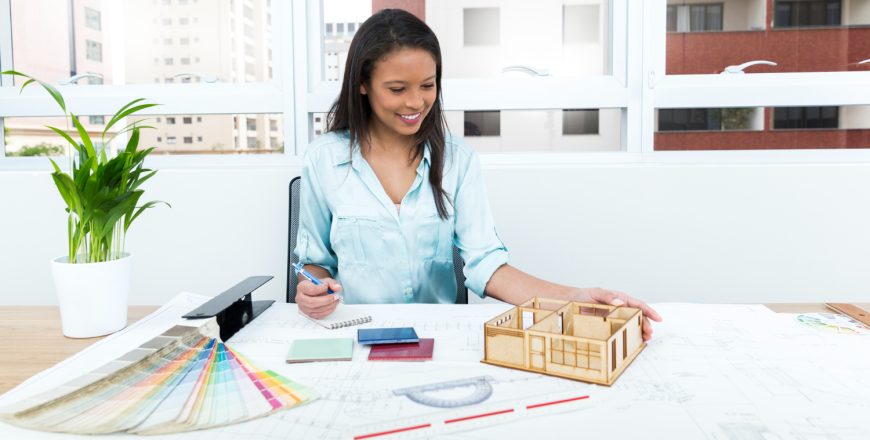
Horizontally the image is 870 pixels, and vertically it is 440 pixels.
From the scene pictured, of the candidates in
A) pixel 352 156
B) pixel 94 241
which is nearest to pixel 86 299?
pixel 94 241

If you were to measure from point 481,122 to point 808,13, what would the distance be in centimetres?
119

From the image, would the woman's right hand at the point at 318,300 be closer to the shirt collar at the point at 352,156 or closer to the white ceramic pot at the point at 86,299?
the white ceramic pot at the point at 86,299

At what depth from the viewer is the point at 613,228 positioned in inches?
72.8

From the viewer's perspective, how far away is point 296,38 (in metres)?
1.96

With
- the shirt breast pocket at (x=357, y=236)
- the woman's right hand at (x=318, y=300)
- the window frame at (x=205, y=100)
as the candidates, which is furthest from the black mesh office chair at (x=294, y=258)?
the window frame at (x=205, y=100)

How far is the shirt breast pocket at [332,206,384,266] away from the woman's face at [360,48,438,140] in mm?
206

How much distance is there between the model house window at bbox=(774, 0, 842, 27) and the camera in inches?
82.7

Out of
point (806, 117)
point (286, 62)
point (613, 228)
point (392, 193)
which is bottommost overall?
point (613, 228)

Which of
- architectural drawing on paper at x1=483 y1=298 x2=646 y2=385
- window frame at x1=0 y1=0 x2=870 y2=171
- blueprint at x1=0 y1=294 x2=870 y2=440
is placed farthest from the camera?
window frame at x1=0 y1=0 x2=870 y2=171

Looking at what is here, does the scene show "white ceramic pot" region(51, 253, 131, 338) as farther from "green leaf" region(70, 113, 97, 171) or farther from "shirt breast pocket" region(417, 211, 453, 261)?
"shirt breast pocket" region(417, 211, 453, 261)

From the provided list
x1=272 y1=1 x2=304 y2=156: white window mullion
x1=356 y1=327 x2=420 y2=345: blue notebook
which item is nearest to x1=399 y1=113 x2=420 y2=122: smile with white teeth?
x1=356 y1=327 x2=420 y2=345: blue notebook

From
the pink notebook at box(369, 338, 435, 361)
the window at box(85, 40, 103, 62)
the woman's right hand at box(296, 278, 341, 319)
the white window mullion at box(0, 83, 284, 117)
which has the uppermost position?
the window at box(85, 40, 103, 62)

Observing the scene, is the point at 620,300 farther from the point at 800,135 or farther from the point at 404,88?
the point at 800,135

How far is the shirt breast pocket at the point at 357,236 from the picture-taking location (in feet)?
4.54
